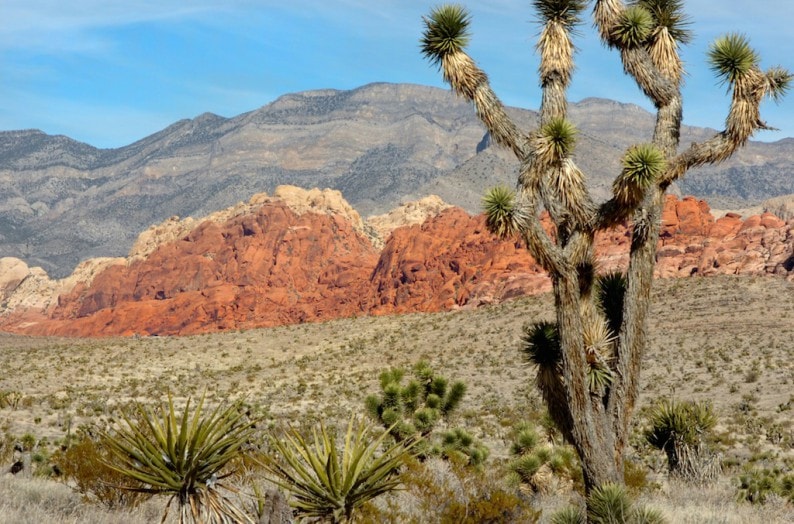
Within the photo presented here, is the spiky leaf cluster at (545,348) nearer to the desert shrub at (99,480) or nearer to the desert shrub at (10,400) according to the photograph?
the desert shrub at (99,480)

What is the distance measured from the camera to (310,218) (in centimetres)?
10156

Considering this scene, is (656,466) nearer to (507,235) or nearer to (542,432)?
(542,432)

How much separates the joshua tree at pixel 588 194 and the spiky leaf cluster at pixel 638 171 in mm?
15

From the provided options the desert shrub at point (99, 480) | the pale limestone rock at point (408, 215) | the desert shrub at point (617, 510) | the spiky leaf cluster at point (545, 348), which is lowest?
the desert shrub at point (99, 480)

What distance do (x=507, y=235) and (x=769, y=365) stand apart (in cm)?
2369

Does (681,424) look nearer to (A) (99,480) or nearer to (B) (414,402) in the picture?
(B) (414,402)

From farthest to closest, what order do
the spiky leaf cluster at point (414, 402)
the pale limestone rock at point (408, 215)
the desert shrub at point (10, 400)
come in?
the pale limestone rock at point (408, 215) → the desert shrub at point (10, 400) → the spiky leaf cluster at point (414, 402)

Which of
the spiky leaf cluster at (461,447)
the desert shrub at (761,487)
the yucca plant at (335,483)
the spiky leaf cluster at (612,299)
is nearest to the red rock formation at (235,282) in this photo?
the spiky leaf cluster at (461,447)

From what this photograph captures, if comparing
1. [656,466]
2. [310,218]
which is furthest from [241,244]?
[656,466]

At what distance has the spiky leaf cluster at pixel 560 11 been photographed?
36.6 feet

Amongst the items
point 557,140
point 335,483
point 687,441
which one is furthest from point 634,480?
point 335,483

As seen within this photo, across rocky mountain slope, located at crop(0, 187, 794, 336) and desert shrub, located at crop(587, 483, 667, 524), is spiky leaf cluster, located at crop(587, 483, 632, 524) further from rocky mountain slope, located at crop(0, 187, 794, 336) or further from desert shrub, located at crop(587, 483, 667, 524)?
rocky mountain slope, located at crop(0, 187, 794, 336)

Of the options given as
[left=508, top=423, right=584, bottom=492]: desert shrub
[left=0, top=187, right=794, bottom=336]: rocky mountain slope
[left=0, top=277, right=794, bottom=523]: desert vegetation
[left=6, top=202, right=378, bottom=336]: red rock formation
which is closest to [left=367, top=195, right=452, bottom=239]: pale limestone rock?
[left=0, top=187, right=794, bottom=336]: rocky mountain slope

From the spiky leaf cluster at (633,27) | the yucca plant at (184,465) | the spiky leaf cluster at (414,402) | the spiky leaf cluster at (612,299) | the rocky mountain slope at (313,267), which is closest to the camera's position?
the yucca plant at (184,465)
